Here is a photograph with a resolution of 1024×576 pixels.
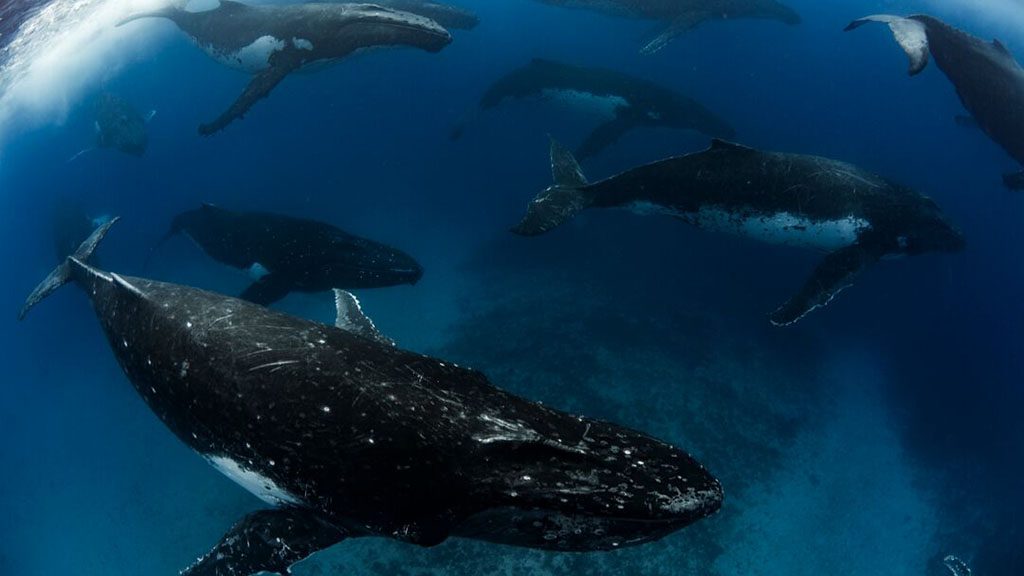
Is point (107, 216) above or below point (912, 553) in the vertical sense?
above

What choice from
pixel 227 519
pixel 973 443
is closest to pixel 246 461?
pixel 227 519

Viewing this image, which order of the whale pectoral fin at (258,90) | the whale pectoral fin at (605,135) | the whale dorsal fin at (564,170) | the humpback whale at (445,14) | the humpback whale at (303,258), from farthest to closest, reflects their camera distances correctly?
1. the humpback whale at (445,14)
2. the whale pectoral fin at (605,135)
3. the whale pectoral fin at (258,90)
4. the whale dorsal fin at (564,170)
5. the humpback whale at (303,258)

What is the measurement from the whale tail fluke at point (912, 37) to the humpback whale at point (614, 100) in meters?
6.23

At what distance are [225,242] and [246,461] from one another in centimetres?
1081

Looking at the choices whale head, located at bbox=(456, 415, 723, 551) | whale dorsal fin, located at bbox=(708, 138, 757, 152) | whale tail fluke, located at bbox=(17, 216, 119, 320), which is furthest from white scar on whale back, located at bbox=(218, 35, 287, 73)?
whale head, located at bbox=(456, 415, 723, 551)

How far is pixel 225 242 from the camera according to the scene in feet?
49.3

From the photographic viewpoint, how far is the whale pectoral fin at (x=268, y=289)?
1291cm

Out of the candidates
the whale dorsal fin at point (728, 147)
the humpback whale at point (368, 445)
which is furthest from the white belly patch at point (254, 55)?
the whale dorsal fin at point (728, 147)

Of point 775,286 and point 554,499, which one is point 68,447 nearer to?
point 554,499

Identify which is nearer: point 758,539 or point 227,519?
point 758,539

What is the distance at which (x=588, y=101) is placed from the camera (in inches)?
798

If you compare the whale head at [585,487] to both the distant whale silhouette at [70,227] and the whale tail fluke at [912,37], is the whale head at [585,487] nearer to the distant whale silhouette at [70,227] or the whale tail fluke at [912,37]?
the whale tail fluke at [912,37]

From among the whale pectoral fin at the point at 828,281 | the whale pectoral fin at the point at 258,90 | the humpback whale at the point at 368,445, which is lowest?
the whale pectoral fin at the point at 828,281

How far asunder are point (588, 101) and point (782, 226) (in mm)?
10546
